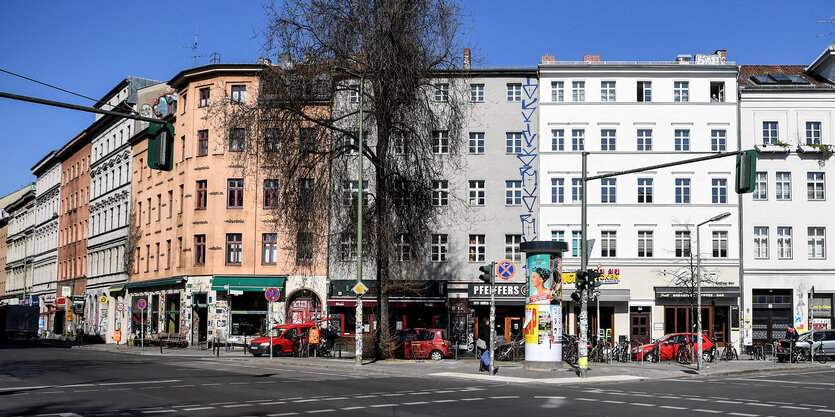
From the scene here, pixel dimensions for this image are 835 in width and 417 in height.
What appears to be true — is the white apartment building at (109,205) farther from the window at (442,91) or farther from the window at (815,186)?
the window at (815,186)

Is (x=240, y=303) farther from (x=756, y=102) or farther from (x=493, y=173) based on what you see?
(x=756, y=102)

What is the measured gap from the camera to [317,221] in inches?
1328

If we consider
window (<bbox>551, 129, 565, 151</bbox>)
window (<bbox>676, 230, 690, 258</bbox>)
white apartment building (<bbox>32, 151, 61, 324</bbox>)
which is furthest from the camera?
white apartment building (<bbox>32, 151, 61, 324</bbox>)

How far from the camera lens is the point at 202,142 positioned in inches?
2105

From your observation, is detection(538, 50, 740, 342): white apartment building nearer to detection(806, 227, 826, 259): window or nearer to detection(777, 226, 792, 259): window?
detection(777, 226, 792, 259): window

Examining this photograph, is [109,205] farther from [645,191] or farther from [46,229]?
[645,191]

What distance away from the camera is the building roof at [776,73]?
5028 cm

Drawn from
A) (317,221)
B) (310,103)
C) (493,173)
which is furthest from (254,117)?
(493,173)

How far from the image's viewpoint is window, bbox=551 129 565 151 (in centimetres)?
5078

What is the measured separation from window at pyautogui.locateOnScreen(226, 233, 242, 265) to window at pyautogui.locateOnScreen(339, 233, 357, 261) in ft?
47.9

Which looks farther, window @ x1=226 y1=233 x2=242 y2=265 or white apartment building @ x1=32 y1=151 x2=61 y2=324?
white apartment building @ x1=32 y1=151 x2=61 y2=324

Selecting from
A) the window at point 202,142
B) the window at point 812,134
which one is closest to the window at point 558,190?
the window at point 812,134

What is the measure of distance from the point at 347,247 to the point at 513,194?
666 inches

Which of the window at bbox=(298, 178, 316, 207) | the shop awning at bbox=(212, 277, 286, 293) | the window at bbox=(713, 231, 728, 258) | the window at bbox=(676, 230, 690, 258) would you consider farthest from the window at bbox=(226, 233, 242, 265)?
the window at bbox=(713, 231, 728, 258)
